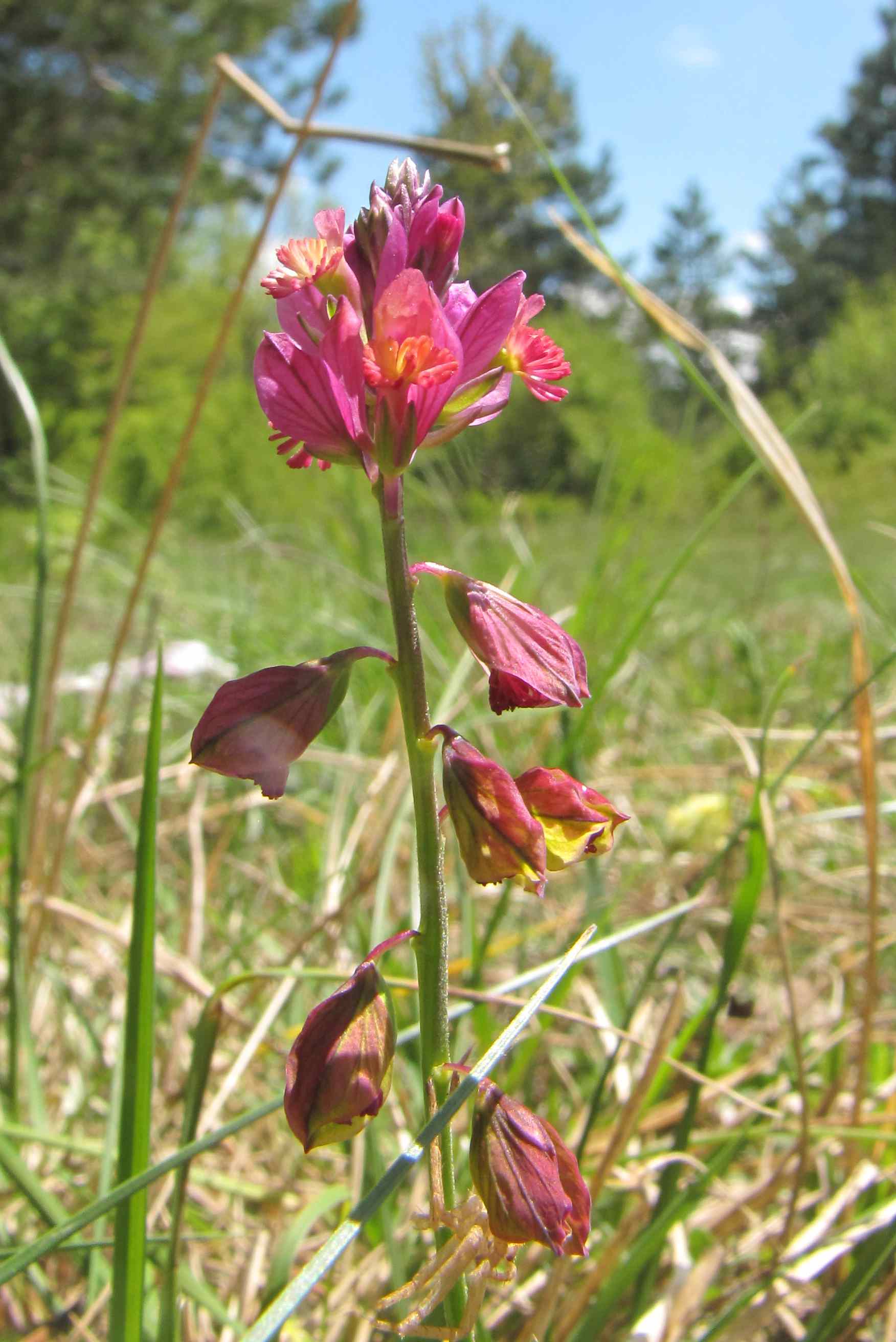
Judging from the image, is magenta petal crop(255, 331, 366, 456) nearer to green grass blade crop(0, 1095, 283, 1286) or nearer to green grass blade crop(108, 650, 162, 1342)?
green grass blade crop(108, 650, 162, 1342)

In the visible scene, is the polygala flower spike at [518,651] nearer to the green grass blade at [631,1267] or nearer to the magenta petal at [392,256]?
the magenta petal at [392,256]

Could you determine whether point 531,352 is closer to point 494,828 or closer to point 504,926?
point 494,828

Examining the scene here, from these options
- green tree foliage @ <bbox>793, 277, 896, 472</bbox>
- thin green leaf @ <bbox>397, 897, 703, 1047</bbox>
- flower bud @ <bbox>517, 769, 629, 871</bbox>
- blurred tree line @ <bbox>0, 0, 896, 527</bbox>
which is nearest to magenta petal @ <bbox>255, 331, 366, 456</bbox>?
flower bud @ <bbox>517, 769, 629, 871</bbox>

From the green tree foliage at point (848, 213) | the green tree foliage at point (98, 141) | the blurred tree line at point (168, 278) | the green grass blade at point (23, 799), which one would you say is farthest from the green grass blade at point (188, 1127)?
the green tree foliage at point (848, 213)

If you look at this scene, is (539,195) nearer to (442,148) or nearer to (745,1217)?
(442,148)

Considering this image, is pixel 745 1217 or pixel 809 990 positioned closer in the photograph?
pixel 745 1217

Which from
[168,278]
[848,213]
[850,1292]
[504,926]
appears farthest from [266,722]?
[848,213]

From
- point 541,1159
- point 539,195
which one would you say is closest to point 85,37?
point 539,195
